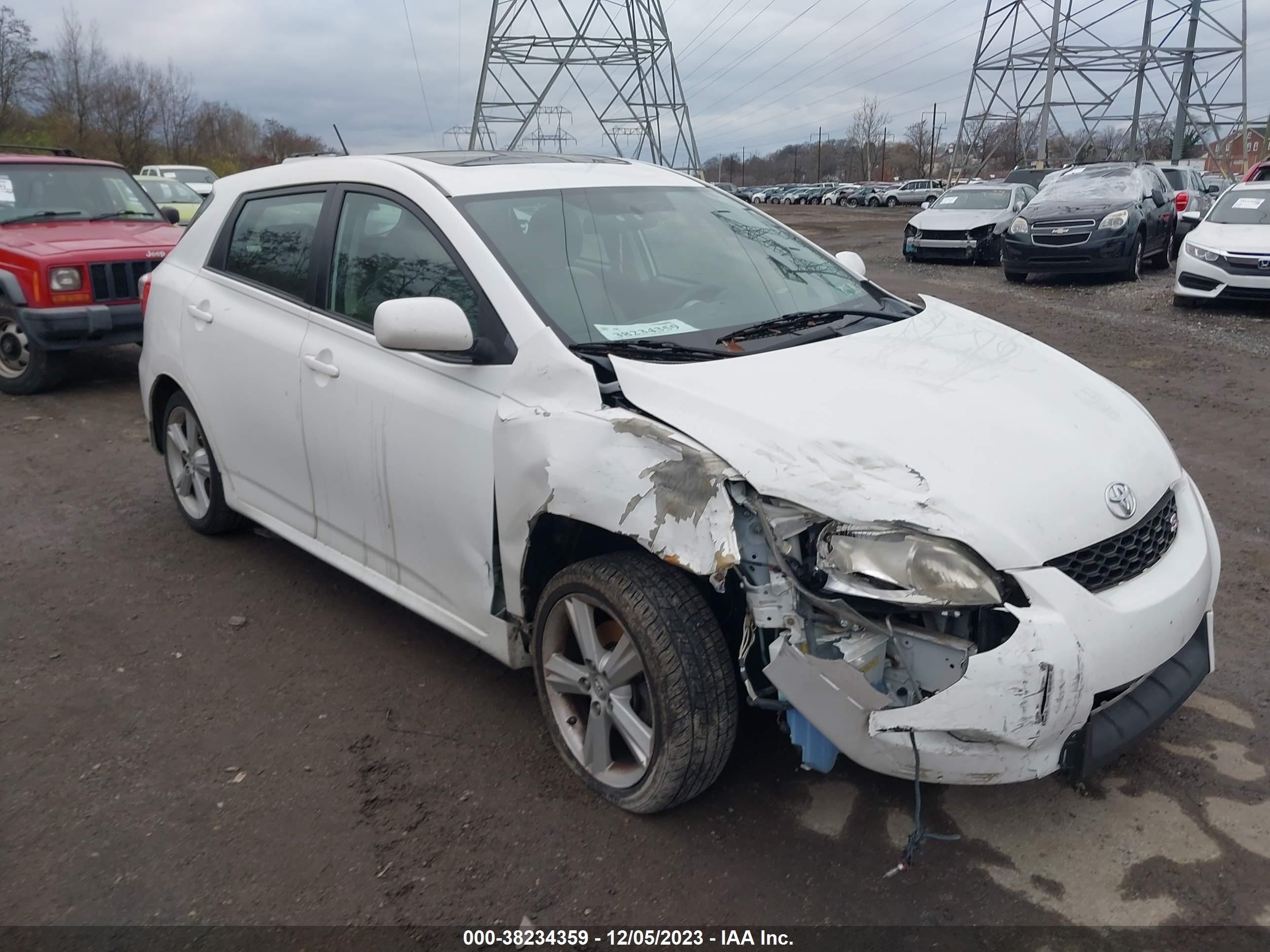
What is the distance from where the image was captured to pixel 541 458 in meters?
2.87

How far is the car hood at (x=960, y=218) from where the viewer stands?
711 inches

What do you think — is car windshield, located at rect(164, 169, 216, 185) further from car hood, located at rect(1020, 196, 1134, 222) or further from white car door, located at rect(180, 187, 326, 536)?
white car door, located at rect(180, 187, 326, 536)

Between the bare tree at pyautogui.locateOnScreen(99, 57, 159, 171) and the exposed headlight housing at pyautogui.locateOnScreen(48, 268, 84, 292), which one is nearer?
the exposed headlight housing at pyautogui.locateOnScreen(48, 268, 84, 292)

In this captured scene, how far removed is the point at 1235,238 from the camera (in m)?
11.2

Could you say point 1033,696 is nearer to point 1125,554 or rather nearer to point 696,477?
point 1125,554

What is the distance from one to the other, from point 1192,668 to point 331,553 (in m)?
2.95

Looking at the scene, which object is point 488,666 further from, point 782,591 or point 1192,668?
point 1192,668

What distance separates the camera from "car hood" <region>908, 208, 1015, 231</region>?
18047 mm

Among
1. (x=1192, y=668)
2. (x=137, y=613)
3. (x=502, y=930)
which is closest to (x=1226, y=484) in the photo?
(x=1192, y=668)

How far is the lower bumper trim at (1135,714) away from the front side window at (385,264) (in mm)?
2082

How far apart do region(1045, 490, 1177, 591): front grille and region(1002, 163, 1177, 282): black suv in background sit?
1249 centimetres

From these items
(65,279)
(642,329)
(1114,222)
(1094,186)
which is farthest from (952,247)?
(642,329)

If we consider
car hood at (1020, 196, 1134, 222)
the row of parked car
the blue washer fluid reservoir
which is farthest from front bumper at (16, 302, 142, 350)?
car hood at (1020, 196, 1134, 222)

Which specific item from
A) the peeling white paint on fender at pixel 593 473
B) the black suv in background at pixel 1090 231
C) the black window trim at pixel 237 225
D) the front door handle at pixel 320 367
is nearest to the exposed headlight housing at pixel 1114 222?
the black suv in background at pixel 1090 231
